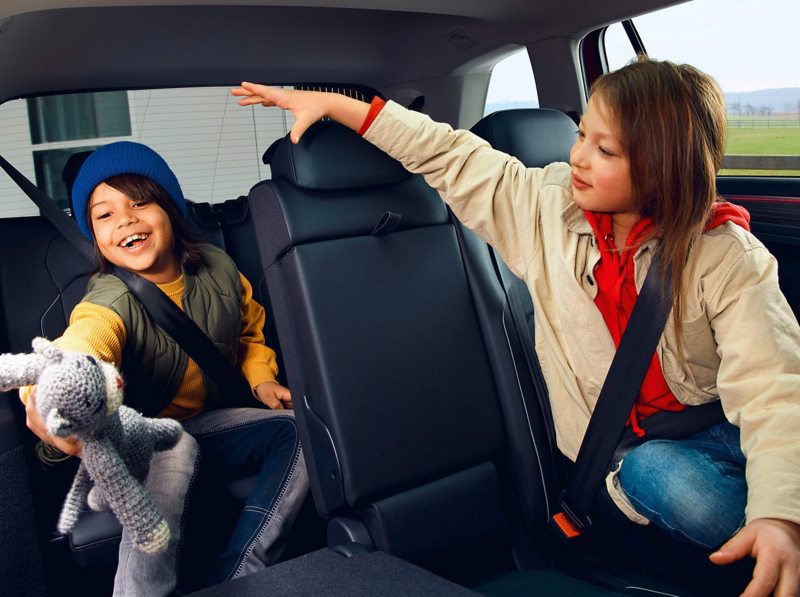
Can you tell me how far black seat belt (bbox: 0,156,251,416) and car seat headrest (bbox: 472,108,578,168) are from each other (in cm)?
81

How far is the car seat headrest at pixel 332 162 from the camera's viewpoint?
124 centimetres

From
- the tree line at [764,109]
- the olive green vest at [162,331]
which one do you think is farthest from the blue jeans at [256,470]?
the tree line at [764,109]

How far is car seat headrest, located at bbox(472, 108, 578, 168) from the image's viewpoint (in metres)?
1.46

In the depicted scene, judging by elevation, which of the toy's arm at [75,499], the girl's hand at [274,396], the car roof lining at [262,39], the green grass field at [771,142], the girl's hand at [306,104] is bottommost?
the girl's hand at [274,396]

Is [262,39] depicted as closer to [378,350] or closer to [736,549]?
[378,350]

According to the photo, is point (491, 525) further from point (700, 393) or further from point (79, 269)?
point (79, 269)

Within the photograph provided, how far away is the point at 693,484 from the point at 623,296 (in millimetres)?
354

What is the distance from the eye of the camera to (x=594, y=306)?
115 centimetres

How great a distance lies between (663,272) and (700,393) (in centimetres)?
23

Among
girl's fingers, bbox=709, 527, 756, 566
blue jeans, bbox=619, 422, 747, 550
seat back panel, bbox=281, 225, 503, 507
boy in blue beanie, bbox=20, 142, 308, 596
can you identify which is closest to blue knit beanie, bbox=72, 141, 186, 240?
boy in blue beanie, bbox=20, 142, 308, 596

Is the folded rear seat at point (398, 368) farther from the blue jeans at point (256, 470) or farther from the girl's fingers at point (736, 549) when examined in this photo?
the girl's fingers at point (736, 549)

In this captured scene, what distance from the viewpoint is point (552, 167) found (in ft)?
4.22

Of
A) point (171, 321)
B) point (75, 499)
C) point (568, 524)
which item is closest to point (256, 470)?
point (171, 321)

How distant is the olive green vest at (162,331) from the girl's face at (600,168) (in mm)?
862
